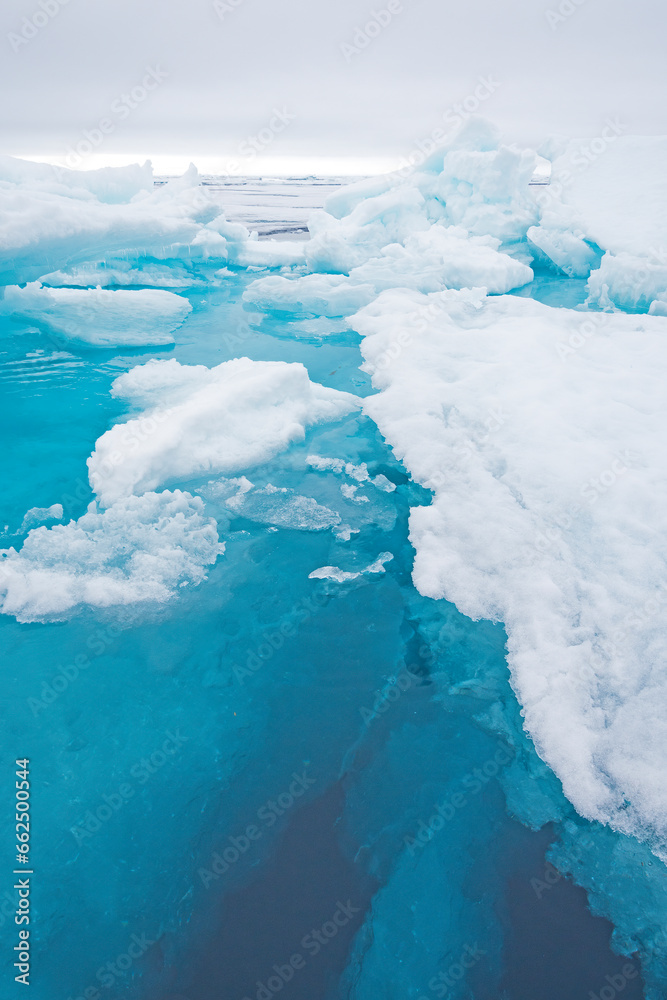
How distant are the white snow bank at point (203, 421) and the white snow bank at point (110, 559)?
463mm

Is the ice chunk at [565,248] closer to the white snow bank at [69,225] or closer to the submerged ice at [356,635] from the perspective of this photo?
the submerged ice at [356,635]

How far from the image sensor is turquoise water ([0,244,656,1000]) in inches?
83.1

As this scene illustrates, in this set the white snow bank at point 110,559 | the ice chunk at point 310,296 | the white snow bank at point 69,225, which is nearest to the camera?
the white snow bank at point 110,559

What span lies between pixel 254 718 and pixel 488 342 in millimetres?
6767

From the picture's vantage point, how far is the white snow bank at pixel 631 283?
9.38 meters

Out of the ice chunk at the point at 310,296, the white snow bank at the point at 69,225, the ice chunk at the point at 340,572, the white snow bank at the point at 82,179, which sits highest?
the white snow bank at the point at 82,179

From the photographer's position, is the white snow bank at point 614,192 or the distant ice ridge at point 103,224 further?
the white snow bank at point 614,192

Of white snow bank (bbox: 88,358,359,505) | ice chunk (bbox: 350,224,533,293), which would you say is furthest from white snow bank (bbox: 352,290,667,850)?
ice chunk (bbox: 350,224,533,293)

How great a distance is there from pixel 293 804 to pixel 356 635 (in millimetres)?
1149

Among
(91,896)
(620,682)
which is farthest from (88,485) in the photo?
(620,682)

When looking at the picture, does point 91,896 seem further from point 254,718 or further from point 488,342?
point 488,342

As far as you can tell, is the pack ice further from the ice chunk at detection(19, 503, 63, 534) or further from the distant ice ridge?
the ice chunk at detection(19, 503, 63, 534)

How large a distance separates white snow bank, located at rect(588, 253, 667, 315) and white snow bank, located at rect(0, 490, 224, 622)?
355 inches

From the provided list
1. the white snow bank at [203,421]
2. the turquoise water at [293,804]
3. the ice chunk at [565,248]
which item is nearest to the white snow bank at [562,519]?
the turquoise water at [293,804]
